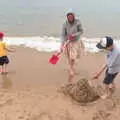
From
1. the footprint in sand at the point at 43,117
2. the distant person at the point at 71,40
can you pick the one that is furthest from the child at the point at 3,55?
the footprint in sand at the point at 43,117

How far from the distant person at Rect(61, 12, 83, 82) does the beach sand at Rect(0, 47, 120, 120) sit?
0.52 metres

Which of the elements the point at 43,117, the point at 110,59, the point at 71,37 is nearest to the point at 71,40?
the point at 71,37

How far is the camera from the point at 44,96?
6570 mm

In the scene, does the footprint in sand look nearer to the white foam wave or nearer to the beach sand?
the beach sand

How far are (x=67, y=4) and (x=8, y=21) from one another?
5.74m

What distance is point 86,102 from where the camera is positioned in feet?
20.8

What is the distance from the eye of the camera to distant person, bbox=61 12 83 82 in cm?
779

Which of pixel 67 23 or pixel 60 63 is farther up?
pixel 67 23

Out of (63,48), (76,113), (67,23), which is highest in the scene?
(67,23)

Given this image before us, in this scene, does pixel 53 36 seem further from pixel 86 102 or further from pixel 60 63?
pixel 86 102

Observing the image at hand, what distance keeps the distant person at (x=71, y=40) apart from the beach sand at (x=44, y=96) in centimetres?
52

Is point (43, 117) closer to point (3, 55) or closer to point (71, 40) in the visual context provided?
point (71, 40)

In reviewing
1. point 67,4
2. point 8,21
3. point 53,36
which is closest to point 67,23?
point 53,36

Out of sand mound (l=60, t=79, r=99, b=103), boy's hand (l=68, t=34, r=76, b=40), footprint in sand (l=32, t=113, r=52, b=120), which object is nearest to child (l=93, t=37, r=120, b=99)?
sand mound (l=60, t=79, r=99, b=103)
